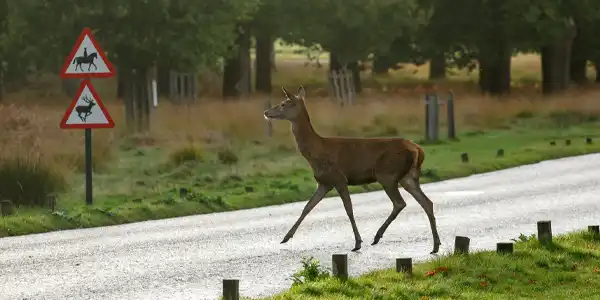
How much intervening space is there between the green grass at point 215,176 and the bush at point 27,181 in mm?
289

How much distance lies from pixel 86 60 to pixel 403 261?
815cm

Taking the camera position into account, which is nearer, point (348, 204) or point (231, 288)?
point (231, 288)

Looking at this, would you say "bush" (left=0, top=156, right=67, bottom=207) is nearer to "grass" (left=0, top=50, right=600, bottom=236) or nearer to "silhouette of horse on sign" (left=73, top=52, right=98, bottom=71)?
"grass" (left=0, top=50, right=600, bottom=236)

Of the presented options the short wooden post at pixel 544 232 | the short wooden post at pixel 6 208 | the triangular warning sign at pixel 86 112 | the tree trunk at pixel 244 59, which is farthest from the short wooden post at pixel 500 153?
the tree trunk at pixel 244 59

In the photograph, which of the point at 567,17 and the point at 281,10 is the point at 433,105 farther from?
the point at 281,10

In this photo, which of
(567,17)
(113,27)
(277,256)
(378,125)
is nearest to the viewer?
(277,256)

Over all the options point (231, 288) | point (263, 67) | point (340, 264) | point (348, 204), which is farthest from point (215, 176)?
point (263, 67)

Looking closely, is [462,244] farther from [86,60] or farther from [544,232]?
[86,60]

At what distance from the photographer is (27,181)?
67.9ft

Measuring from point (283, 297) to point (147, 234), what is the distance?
6242 mm

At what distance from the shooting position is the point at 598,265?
44.3 feet

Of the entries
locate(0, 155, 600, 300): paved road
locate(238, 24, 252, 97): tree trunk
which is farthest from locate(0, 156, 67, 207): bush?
locate(238, 24, 252, 97): tree trunk

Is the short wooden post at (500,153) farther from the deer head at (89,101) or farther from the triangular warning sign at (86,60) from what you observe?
the deer head at (89,101)

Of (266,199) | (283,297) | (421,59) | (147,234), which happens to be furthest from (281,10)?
(283,297)
